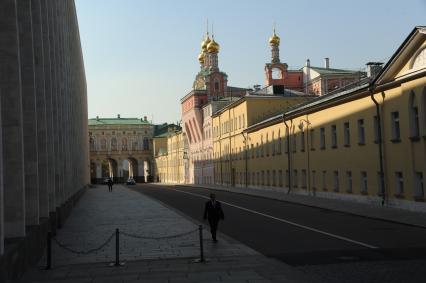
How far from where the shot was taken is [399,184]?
1117 inches

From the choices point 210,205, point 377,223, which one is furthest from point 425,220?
point 210,205

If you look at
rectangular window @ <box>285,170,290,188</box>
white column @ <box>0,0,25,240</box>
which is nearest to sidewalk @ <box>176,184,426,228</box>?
rectangular window @ <box>285,170,290,188</box>

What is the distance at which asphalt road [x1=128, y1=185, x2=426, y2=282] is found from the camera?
44.2ft

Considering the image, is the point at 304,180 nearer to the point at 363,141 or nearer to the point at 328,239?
the point at 363,141

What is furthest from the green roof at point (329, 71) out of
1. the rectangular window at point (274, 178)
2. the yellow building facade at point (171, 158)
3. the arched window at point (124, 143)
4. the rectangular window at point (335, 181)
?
the arched window at point (124, 143)

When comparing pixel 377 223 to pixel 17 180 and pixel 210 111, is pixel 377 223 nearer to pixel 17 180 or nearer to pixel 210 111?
pixel 17 180

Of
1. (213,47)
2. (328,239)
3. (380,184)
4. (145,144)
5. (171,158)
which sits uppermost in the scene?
(213,47)

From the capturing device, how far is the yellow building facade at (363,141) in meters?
26.7

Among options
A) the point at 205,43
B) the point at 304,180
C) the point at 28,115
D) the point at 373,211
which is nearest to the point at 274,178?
the point at 304,180

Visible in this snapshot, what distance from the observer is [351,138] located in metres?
34.0

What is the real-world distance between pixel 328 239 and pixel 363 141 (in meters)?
16.1

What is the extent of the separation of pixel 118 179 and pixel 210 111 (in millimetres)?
51795

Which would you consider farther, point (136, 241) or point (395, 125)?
point (395, 125)

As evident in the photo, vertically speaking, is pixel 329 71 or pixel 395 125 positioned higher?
pixel 329 71
